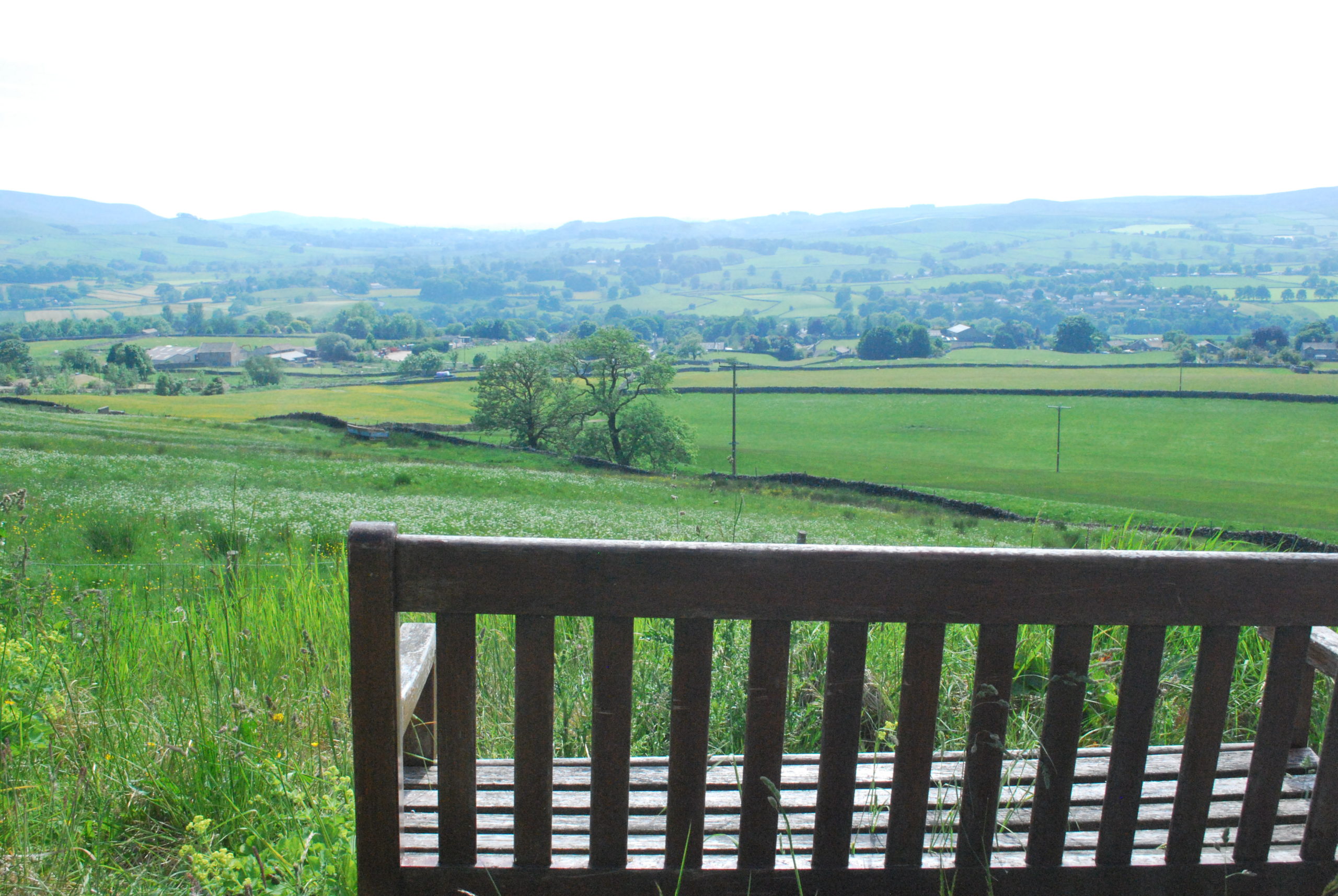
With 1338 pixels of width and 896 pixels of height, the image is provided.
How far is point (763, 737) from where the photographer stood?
1.44 metres

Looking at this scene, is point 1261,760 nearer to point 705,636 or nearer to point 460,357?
point 705,636

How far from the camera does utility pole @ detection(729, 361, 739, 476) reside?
5003 centimetres

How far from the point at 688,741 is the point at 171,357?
256 ft

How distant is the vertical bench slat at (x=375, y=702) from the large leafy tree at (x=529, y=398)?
48.3 meters

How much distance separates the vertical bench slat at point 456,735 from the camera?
1398mm

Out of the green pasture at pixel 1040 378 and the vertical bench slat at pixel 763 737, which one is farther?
the green pasture at pixel 1040 378

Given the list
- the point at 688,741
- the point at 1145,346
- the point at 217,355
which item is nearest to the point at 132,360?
the point at 217,355

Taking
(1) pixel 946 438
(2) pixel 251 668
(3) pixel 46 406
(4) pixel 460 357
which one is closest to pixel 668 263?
(4) pixel 460 357

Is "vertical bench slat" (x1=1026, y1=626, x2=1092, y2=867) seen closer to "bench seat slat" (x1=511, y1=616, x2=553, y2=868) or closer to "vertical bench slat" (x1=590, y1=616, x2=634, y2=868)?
"vertical bench slat" (x1=590, y1=616, x2=634, y2=868)

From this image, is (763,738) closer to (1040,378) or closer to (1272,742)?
(1272,742)

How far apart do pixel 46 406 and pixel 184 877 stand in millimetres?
42467

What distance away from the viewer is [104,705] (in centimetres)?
243

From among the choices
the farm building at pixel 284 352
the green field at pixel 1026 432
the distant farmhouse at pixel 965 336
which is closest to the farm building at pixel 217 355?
the farm building at pixel 284 352

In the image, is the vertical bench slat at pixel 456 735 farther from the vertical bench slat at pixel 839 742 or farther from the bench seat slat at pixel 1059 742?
the bench seat slat at pixel 1059 742
